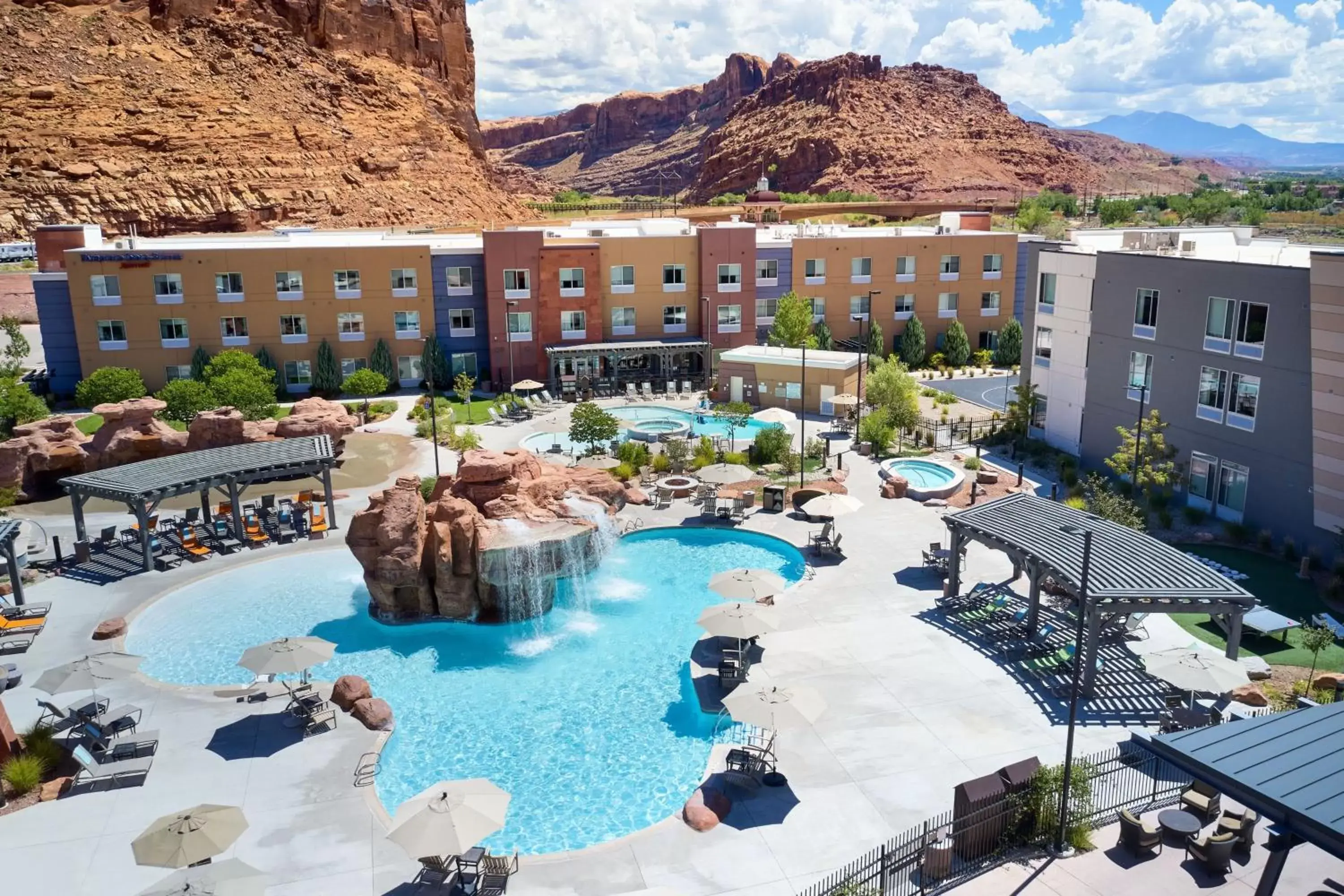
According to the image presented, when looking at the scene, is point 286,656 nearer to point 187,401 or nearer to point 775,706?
point 775,706

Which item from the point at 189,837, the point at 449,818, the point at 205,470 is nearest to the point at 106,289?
the point at 205,470

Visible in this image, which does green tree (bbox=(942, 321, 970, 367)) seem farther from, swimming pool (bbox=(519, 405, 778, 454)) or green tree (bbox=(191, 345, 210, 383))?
green tree (bbox=(191, 345, 210, 383))

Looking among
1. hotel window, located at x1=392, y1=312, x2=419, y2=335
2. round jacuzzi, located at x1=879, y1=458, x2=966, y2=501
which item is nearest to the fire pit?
round jacuzzi, located at x1=879, y1=458, x2=966, y2=501

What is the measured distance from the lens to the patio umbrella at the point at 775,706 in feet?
60.3

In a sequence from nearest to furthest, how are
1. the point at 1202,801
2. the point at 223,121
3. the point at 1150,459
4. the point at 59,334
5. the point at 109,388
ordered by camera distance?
the point at 1202,801 → the point at 1150,459 → the point at 109,388 → the point at 59,334 → the point at 223,121

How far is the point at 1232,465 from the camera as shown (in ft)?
106

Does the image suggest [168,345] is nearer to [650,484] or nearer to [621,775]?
[650,484]

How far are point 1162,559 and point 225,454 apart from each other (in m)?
29.0

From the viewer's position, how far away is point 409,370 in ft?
188

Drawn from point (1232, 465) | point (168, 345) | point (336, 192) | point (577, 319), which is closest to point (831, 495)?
point (1232, 465)

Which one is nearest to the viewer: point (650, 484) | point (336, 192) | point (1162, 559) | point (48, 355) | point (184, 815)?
point (184, 815)

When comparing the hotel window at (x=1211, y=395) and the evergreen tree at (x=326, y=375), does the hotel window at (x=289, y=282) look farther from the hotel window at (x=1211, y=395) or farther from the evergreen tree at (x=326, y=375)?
the hotel window at (x=1211, y=395)

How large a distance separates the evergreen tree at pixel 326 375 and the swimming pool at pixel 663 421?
50.7 ft

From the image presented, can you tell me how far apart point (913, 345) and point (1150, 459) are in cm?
2767
